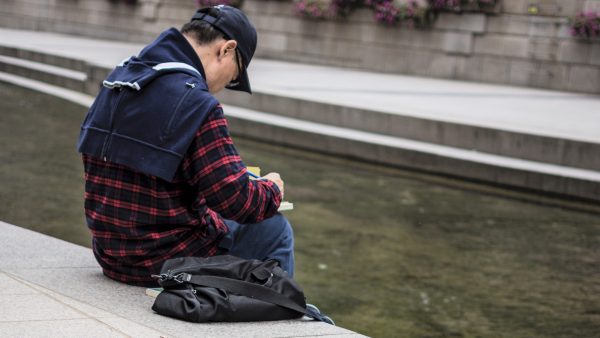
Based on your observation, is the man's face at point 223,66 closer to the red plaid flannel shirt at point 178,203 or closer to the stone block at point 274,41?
the red plaid flannel shirt at point 178,203

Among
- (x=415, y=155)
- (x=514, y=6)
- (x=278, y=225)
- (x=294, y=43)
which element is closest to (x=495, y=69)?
(x=514, y=6)

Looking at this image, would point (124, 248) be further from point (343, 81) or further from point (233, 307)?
point (343, 81)

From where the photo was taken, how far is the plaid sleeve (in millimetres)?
3352

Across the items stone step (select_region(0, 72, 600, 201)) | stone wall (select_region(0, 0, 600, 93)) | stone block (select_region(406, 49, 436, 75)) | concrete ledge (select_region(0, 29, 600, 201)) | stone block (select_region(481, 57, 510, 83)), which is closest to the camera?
stone step (select_region(0, 72, 600, 201))

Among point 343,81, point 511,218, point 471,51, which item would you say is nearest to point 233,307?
point 511,218

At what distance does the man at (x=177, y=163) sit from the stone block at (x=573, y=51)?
Answer: 12.1 m

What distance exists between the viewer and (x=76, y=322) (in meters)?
3.22

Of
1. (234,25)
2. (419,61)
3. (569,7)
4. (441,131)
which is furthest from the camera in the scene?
Answer: (419,61)

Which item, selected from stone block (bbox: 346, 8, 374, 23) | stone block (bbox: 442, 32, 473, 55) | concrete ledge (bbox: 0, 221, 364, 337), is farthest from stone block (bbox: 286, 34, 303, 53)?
concrete ledge (bbox: 0, 221, 364, 337)

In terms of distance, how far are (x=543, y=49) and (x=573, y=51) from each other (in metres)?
0.56

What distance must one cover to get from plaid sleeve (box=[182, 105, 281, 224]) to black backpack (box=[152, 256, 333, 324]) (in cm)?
19

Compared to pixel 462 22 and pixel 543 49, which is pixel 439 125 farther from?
pixel 462 22

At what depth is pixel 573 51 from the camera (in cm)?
1506

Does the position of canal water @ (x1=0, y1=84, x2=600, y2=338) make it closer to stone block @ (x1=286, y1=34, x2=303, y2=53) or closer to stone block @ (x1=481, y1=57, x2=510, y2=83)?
stone block @ (x1=481, y1=57, x2=510, y2=83)
